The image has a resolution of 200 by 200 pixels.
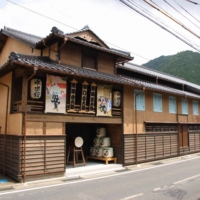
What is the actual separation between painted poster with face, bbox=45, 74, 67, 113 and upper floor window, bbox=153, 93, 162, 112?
8.38 meters

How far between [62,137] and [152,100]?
28.6 ft

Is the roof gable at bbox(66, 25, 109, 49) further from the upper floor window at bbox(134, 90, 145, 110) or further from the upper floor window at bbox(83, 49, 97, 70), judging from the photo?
the upper floor window at bbox(134, 90, 145, 110)

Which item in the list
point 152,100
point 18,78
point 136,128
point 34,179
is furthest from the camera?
point 152,100

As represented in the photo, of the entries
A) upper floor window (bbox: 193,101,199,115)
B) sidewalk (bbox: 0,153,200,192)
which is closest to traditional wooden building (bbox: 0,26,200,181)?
sidewalk (bbox: 0,153,200,192)

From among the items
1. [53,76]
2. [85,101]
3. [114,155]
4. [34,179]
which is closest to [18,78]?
[53,76]

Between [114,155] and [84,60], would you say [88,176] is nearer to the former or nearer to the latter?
[114,155]

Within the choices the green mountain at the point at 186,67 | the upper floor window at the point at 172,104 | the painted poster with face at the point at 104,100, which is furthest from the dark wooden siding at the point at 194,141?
the green mountain at the point at 186,67

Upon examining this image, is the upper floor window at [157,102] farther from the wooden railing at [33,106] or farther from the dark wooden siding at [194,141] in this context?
the wooden railing at [33,106]

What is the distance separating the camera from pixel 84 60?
49.1 feet

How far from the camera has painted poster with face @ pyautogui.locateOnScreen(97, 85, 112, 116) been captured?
14.3m

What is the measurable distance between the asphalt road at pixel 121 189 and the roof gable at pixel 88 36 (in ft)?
27.7

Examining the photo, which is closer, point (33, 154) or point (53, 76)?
point (33, 154)

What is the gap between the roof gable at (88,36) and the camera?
1482 centimetres

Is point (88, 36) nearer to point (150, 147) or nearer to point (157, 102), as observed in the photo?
point (157, 102)
